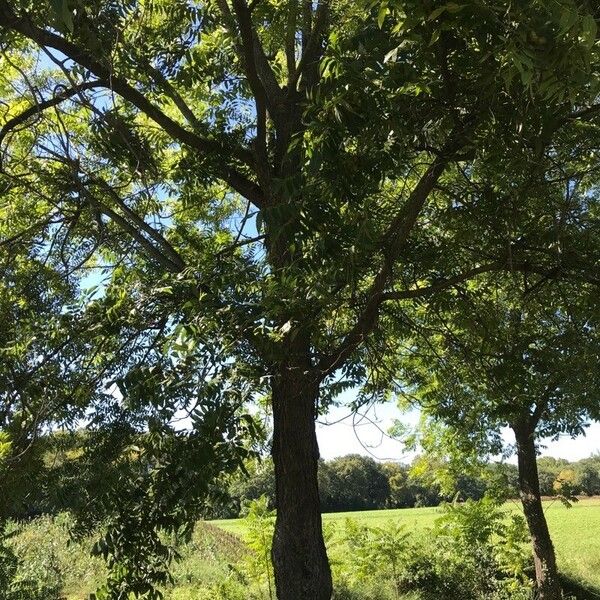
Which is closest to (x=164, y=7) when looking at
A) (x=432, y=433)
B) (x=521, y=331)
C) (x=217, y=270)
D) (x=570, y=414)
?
(x=217, y=270)

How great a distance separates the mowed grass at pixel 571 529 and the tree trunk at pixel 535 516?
354mm

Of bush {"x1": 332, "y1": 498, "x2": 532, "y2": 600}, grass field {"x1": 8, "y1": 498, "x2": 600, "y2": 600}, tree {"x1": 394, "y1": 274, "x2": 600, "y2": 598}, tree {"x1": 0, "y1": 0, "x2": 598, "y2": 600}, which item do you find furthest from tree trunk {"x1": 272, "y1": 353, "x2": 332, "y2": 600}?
bush {"x1": 332, "y1": 498, "x2": 532, "y2": 600}

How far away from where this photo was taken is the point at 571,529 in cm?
2791

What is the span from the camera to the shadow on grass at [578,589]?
12.7 meters

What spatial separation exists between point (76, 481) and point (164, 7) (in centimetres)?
374

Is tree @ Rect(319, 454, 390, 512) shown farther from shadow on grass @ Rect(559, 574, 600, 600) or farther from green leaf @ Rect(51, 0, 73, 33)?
green leaf @ Rect(51, 0, 73, 33)

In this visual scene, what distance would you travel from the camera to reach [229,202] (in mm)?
8703

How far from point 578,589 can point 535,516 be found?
312cm

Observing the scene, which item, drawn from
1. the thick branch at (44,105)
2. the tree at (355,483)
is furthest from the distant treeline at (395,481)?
the thick branch at (44,105)

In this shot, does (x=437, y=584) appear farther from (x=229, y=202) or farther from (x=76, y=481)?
(x=76, y=481)

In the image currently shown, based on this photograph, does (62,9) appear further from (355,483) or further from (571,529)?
(355,483)

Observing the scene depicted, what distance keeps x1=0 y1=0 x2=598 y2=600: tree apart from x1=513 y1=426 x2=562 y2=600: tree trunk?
642cm

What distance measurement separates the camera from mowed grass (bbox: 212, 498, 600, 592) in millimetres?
14429

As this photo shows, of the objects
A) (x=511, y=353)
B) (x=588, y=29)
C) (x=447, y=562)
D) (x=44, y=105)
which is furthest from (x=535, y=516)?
(x=588, y=29)
